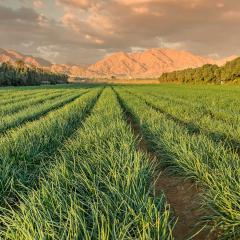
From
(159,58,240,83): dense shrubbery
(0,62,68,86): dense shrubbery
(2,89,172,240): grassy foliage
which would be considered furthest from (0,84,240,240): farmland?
(159,58,240,83): dense shrubbery

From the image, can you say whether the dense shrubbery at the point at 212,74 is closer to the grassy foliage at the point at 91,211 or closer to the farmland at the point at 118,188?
the farmland at the point at 118,188

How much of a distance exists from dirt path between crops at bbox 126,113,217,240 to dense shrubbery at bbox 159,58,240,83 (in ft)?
263

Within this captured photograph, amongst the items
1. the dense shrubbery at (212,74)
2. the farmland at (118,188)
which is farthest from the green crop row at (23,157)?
the dense shrubbery at (212,74)

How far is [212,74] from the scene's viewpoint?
317 ft

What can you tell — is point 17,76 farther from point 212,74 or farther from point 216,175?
point 216,175

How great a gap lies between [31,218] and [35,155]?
424 cm

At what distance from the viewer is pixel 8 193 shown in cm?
534

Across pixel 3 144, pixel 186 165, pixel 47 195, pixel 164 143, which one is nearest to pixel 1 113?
pixel 3 144

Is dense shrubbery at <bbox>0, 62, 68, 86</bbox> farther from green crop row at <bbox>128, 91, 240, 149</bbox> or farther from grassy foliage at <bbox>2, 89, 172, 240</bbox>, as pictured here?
grassy foliage at <bbox>2, 89, 172, 240</bbox>

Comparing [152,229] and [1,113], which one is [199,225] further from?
[1,113]

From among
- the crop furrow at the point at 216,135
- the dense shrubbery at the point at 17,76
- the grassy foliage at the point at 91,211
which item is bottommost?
the dense shrubbery at the point at 17,76

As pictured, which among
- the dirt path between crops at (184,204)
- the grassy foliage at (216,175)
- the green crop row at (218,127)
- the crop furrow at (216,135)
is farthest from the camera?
the green crop row at (218,127)

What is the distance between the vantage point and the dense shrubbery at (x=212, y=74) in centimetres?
8350

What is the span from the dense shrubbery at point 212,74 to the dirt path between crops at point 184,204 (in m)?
80.2
